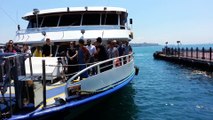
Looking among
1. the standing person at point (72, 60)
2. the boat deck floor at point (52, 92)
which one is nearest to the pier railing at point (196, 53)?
the standing person at point (72, 60)

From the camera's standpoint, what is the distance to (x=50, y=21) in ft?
43.2

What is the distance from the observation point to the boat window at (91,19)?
1285 centimetres

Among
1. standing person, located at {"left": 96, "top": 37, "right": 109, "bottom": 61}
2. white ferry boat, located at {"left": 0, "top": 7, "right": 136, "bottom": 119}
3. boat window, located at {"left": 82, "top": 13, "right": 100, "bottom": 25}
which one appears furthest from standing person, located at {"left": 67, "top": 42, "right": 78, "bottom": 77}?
boat window, located at {"left": 82, "top": 13, "right": 100, "bottom": 25}

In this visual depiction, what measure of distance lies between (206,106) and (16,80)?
9.11 metres

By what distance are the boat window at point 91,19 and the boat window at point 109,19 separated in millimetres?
261

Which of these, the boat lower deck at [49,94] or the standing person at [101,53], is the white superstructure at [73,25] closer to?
the standing person at [101,53]

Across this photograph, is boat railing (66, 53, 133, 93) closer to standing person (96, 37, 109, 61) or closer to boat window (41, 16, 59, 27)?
standing person (96, 37, 109, 61)

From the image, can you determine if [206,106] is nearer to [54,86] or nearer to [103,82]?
[103,82]

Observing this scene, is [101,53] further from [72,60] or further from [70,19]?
[70,19]

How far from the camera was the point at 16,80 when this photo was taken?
19.1ft

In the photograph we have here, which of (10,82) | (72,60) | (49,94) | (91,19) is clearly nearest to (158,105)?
(91,19)

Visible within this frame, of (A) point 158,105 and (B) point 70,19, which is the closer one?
(A) point 158,105

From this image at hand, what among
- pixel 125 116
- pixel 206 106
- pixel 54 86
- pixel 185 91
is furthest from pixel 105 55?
pixel 185 91

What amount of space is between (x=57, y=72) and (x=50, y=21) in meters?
5.10
